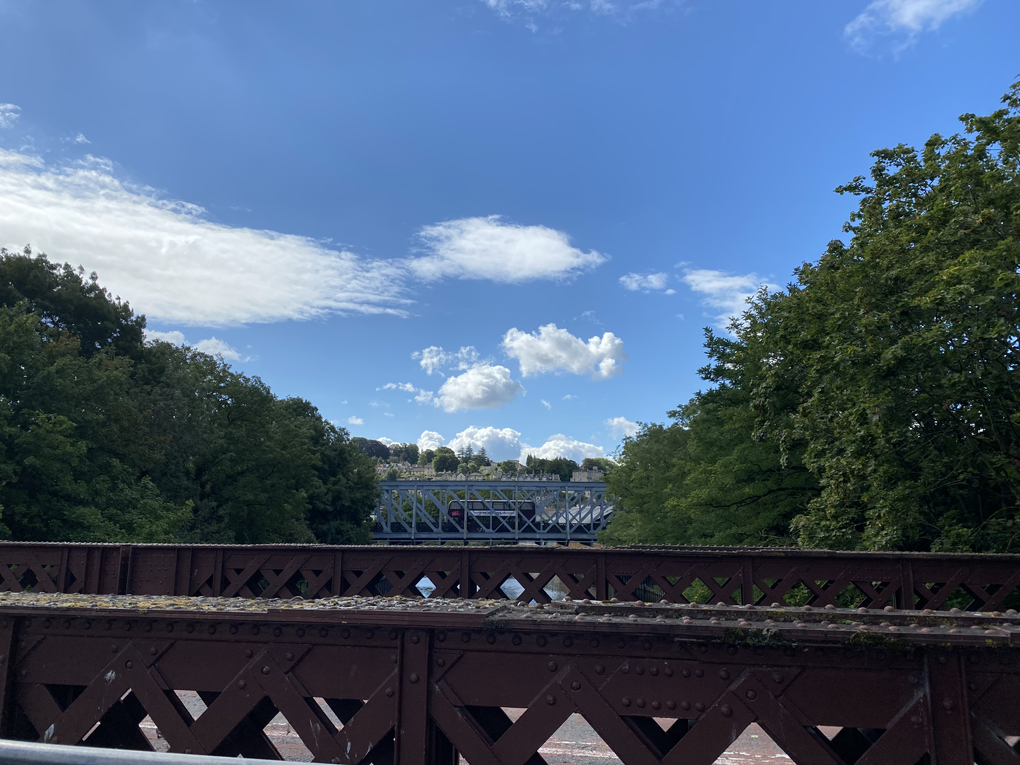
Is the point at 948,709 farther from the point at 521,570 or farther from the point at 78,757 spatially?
the point at 521,570

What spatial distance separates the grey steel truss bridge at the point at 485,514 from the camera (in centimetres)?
9206

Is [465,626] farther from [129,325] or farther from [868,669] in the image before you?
[129,325]

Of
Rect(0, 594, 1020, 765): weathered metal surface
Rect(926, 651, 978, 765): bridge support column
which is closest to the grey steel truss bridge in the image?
Rect(0, 594, 1020, 765): weathered metal surface

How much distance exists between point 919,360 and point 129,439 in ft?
113

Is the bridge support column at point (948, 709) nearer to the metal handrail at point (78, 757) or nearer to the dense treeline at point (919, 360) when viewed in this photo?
the metal handrail at point (78, 757)

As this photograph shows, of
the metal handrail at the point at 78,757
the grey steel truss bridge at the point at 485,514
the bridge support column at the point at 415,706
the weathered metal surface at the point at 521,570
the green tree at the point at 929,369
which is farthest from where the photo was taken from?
the grey steel truss bridge at the point at 485,514

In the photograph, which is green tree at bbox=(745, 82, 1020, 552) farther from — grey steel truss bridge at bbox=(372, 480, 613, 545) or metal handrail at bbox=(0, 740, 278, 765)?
grey steel truss bridge at bbox=(372, 480, 613, 545)

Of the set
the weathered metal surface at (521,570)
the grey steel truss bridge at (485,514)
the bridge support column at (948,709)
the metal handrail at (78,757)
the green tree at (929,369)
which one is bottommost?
the grey steel truss bridge at (485,514)

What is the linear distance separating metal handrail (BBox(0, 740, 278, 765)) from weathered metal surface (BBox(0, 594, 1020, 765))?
1.72 meters

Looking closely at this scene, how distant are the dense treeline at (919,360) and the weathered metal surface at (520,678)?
1222cm

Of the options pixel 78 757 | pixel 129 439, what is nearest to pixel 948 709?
pixel 78 757

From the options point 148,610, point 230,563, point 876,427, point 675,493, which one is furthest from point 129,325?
point 148,610

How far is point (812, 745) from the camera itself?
10.7ft

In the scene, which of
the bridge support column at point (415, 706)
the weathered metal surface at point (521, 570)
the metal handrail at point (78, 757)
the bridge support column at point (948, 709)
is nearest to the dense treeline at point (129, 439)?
the weathered metal surface at point (521, 570)
